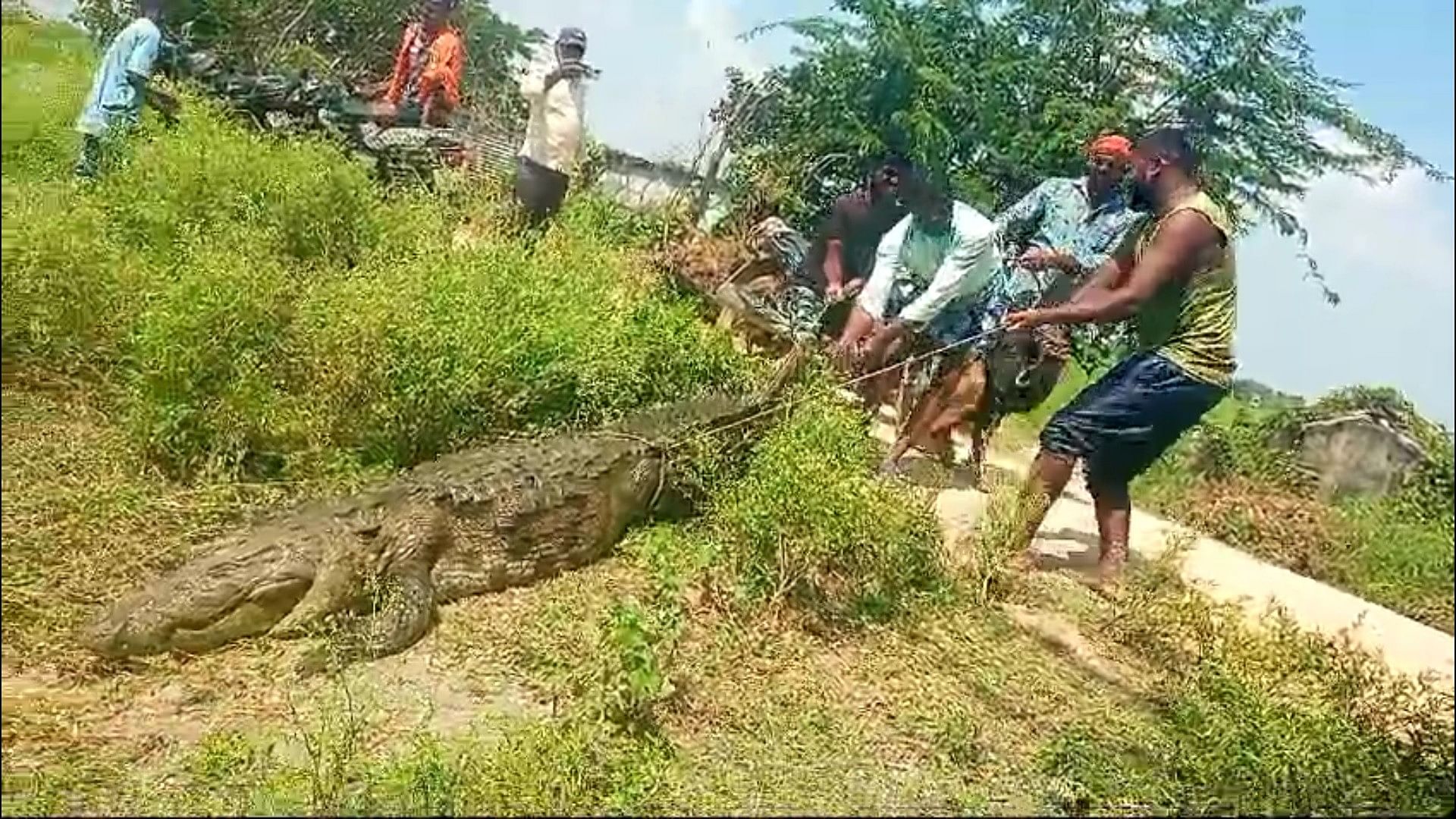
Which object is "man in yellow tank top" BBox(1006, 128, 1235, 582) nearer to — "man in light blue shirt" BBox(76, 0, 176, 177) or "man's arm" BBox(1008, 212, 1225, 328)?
"man's arm" BBox(1008, 212, 1225, 328)

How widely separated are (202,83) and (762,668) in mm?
4754

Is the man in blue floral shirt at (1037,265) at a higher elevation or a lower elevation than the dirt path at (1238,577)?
higher

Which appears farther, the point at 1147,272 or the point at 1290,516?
the point at 1147,272

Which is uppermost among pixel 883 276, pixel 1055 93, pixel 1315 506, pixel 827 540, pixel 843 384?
pixel 1055 93

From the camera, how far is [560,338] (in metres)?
5.31

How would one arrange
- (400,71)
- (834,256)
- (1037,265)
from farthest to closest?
(400,71), (834,256), (1037,265)

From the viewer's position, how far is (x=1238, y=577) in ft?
13.5

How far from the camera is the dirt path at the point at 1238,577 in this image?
327cm

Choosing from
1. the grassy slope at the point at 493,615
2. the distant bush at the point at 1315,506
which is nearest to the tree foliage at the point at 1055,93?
the distant bush at the point at 1315,506

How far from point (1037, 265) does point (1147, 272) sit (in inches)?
41.7

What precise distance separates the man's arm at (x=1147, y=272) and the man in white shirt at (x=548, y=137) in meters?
3.36

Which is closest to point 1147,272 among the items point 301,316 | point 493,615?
point 493,615

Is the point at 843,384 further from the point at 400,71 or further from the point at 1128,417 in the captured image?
the point at 400,71

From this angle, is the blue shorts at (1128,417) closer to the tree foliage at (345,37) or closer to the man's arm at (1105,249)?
the man's arm at (1105,249)
